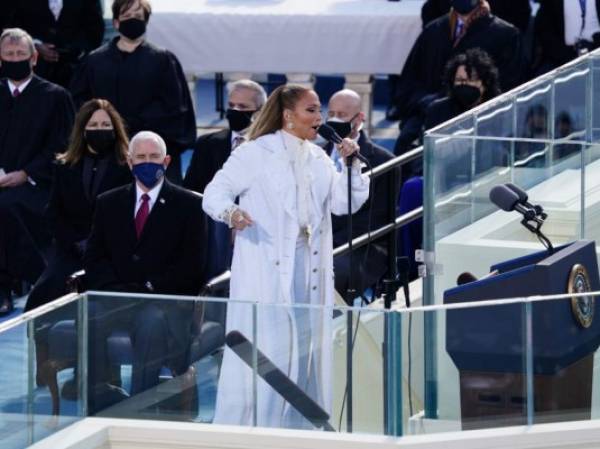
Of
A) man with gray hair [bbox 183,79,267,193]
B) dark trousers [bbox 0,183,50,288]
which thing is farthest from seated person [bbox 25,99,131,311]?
dark trousers [bbox 0,183,50,288]

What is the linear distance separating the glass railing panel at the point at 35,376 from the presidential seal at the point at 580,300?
207 cm

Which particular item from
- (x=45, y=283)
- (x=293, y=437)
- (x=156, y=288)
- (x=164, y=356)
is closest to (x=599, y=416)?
(x=293, y=437)

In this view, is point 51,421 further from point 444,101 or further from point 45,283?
point 444,101

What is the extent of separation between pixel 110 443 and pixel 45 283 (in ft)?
9.52

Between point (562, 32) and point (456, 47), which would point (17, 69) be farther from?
point (562, 32)

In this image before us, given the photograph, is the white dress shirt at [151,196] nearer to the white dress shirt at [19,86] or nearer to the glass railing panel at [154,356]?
the glass railing panel at [154,356]

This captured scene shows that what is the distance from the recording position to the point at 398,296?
11.5 metres

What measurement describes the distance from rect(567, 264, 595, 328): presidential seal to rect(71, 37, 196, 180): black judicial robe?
486 cm

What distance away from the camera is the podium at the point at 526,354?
828cm

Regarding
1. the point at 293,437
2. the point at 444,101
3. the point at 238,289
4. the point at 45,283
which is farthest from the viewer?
the point at 444,101

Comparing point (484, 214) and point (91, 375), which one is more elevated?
point (484, 214)

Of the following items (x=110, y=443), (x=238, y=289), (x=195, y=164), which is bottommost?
(x=110, y=443)

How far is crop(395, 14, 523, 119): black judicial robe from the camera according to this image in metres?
13.7

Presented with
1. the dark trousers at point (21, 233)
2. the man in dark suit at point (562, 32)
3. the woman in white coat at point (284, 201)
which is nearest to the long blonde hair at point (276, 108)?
the woman in white coat at point (284, 201)
